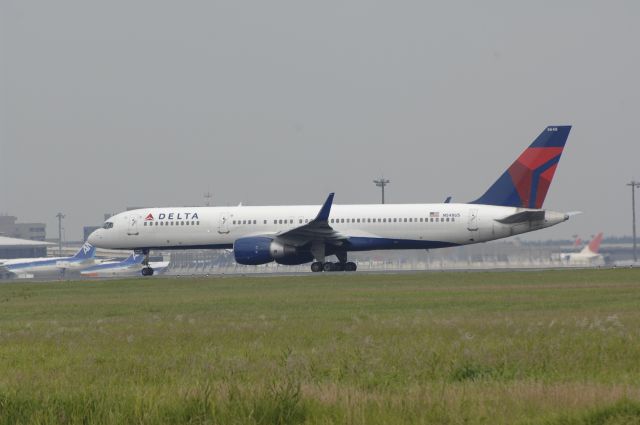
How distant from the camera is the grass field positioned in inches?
362

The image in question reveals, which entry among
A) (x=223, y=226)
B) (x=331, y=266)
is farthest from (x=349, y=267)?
(x=223, y=226)

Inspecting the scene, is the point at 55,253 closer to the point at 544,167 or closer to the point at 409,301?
the point at 544,167

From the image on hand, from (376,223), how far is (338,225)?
7.34 ft

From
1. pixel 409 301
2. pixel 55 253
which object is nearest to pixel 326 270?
pixel 409 301

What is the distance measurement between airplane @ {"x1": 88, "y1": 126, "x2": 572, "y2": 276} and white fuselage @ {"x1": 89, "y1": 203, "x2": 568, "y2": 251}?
5cm

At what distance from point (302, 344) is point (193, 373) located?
3617 millimetres

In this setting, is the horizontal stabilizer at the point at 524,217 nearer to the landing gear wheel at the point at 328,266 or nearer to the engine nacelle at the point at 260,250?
the landing gear wheel at the point at 328,266

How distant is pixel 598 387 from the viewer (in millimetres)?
10039

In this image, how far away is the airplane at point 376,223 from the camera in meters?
55.0

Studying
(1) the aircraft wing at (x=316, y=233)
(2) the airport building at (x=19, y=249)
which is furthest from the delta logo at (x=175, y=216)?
(2) the airport building at (x=19, y=249)

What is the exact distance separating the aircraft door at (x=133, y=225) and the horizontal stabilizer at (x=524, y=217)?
71.0 ft

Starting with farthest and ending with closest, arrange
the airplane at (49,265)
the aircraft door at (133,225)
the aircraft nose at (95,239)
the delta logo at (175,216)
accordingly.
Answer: the airplane at (49,265) < the aircraft nose at (95,239) < the aircraft door at (133,225) < the delta logo at (175,216)

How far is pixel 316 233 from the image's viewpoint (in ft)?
183

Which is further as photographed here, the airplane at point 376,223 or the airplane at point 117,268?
the airplane at point 117,268
